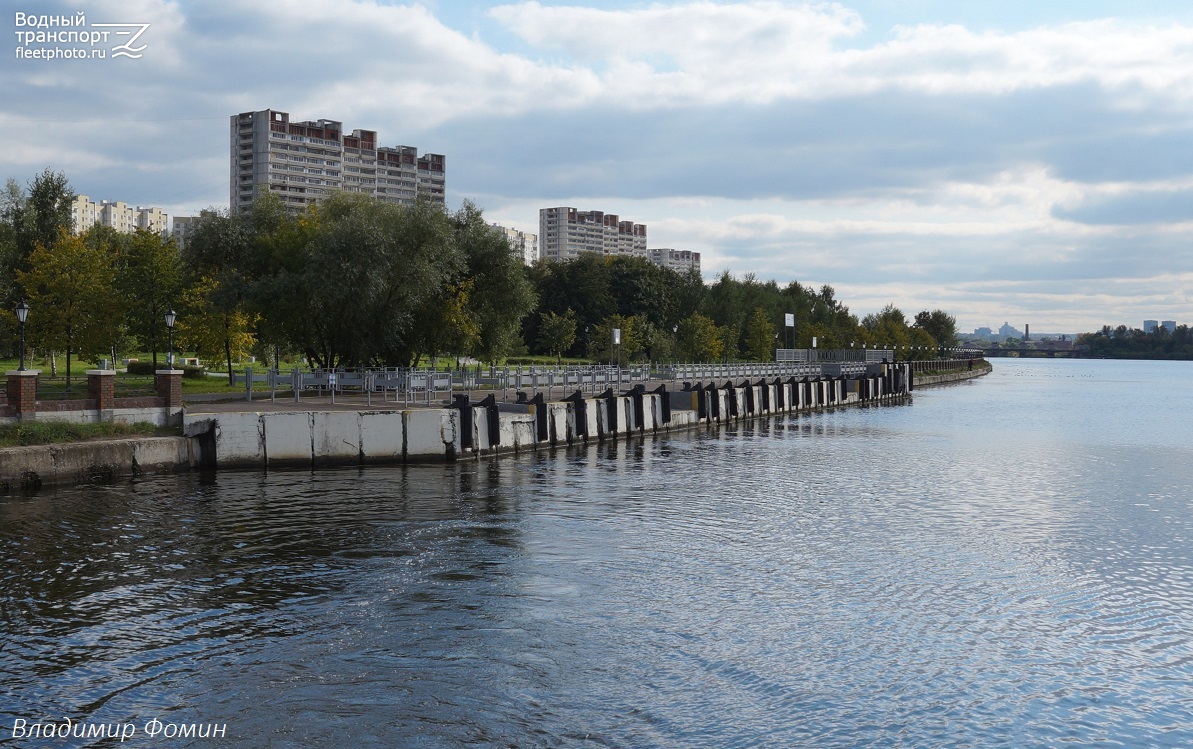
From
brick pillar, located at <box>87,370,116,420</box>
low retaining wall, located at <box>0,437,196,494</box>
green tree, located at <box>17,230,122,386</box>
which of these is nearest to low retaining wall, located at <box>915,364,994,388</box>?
green tree, located at <box>17,230,122,386</box>

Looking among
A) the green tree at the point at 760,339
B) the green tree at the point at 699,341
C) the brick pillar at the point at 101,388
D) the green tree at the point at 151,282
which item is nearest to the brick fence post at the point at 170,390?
the brick pillar at the point at 101,388

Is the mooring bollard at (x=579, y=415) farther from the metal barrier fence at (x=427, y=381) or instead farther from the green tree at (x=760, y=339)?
the green tree at (x=760, y=339)

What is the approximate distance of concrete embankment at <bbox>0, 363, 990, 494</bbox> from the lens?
24.4m

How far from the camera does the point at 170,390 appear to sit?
2761cm

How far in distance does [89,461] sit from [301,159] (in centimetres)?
15752

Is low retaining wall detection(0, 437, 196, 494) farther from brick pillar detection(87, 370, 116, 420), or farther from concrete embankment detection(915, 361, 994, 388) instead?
concrete embankment detection(915, 361, 994, 388)

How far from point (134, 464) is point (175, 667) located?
15.8 m

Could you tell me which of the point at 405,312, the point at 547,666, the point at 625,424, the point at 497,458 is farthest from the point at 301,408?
the point at 547,666

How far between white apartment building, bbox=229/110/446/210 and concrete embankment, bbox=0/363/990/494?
136931mm

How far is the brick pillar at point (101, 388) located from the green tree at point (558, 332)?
83.3m

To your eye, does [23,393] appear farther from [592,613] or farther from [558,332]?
[558,332]

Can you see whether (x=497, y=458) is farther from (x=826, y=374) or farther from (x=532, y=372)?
(x=826, y=374)

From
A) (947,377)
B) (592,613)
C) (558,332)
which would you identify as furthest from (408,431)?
(947,377)

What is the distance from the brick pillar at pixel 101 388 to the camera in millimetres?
Answer: 25969
